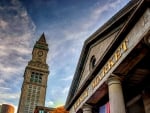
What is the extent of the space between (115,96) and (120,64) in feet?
6.44

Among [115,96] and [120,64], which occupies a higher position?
[120,64]

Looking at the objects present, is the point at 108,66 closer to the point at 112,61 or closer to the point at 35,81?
the point at 112,61

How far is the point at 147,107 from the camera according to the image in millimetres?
15109

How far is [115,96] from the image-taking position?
42.3ft

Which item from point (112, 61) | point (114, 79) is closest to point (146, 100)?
point (114, 79)

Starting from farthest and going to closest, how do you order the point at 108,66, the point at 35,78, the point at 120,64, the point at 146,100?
the point at 35,78 → the point at 146,100 → the point at 108,66 → the point at 120,64

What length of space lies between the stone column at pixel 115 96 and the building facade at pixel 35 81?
A: 308ft

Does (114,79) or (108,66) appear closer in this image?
(114,79)

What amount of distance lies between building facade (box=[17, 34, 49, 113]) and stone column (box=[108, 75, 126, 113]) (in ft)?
308

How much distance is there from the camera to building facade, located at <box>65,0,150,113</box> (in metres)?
11.7

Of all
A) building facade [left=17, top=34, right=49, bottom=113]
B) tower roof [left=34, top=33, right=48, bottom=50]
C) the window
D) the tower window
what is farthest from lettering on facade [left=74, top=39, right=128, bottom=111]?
tower roof [left=34, top=33, right=48, bottom=50]

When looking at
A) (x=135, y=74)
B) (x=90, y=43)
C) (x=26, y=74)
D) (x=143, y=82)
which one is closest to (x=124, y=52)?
(x=135, y=74)

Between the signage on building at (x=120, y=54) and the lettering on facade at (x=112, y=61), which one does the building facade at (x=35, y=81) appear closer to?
the signage on building at (x=120, y=54)

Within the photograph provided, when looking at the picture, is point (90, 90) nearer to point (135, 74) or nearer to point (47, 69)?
point (135, 74)
